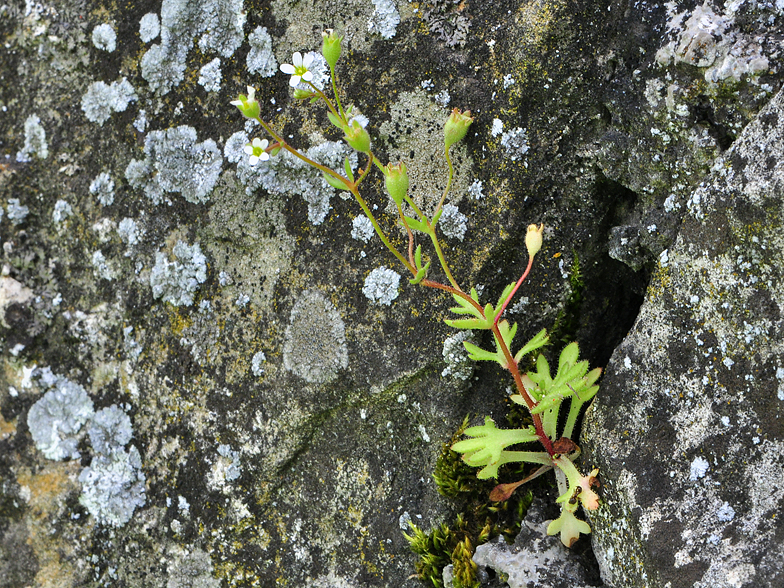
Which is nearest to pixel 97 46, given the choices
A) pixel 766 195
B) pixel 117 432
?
pixel 117 432

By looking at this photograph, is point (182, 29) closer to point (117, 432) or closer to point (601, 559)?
point (117, 432)

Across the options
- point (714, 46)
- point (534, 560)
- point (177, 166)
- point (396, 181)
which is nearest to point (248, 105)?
point (396, 181)

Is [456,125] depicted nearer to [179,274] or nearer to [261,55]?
[261,55]

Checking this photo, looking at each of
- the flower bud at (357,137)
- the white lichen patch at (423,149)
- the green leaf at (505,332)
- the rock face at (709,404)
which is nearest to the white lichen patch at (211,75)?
the white lichen patch at (423,149)

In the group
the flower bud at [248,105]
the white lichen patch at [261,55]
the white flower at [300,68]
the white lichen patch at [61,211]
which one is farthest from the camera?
the white lichen patch at [61,211]

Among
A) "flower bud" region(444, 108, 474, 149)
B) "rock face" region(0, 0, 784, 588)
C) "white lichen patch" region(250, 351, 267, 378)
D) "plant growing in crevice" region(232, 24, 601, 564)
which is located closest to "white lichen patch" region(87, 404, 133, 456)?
"rock face" region(0, 0, 784, 588)

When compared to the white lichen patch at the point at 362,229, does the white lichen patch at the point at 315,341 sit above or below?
below

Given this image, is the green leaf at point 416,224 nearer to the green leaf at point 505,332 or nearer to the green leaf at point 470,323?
the green leaf at point 470,323

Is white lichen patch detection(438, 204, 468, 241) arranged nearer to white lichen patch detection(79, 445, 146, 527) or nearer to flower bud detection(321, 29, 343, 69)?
flower bud detection(321, 29, 343, 69)
